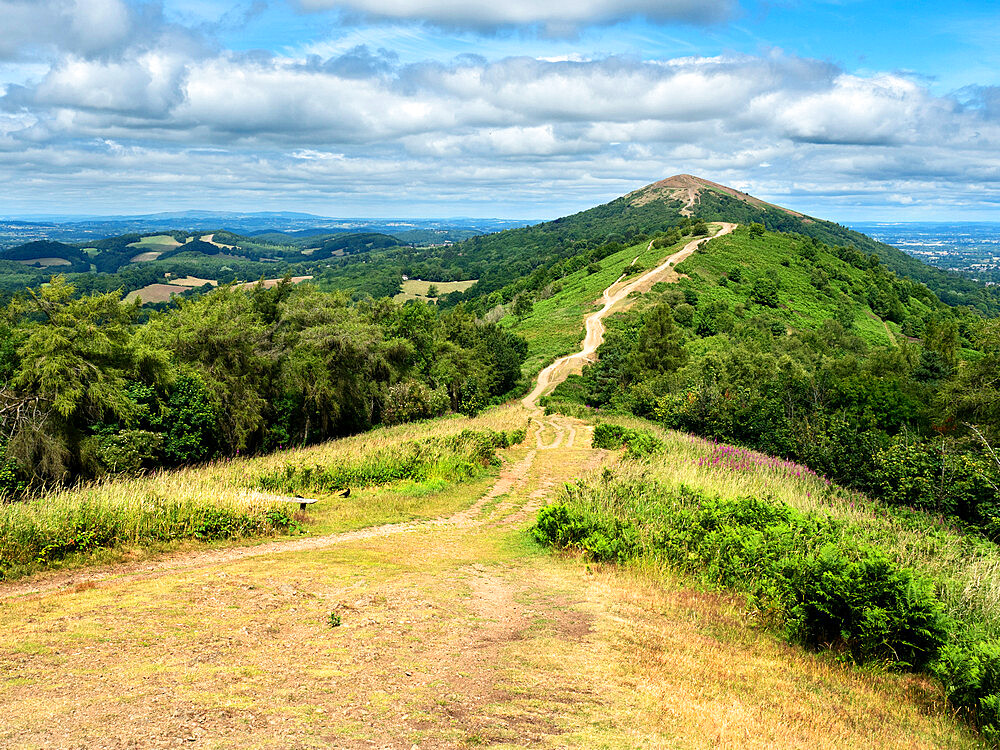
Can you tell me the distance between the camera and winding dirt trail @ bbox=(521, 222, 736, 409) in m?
44.3

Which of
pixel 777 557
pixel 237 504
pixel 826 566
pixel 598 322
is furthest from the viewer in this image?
pixel 598 322

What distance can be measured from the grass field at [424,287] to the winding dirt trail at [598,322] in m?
65.9

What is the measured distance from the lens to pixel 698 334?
56.8m

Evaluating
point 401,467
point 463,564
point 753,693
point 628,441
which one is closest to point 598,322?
point 628,441

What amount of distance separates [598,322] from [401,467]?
46.9 m

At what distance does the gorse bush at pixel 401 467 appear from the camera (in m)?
14.4

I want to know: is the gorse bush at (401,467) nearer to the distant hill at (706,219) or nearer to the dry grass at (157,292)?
the distant hill at (706,219)

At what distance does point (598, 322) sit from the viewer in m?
60.4

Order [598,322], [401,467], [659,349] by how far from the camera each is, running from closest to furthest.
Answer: [401,467] < [659,349] < [598,322]

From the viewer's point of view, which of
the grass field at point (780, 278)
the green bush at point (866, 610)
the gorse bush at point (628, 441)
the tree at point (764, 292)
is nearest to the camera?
the green bush at point (866, 610)

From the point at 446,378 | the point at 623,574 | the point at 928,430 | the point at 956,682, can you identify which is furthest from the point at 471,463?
the point at 928,430

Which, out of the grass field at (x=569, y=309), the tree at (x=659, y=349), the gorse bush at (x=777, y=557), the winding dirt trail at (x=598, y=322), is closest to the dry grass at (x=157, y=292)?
the grass field at (x=569, y=309)

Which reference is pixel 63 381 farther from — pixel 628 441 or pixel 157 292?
pixel 157 292

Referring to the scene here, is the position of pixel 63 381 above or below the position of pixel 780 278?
below
